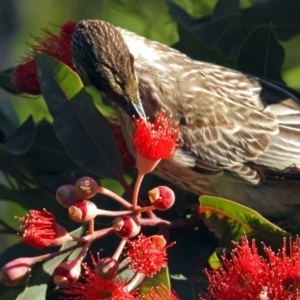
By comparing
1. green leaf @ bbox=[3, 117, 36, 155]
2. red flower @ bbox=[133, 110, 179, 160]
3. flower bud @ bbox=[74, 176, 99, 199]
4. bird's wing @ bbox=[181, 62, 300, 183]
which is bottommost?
bird's wing @ bbox=[181, 62, 300, 183]

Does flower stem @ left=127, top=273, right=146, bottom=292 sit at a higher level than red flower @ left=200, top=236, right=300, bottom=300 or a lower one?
lower

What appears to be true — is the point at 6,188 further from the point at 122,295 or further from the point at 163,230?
the point at 122,295

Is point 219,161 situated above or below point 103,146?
below

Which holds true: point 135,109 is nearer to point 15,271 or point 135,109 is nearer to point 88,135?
point 88,135

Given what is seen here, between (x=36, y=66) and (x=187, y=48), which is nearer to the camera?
(x=36, y=66)

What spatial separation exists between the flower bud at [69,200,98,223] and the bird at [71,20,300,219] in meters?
0.95

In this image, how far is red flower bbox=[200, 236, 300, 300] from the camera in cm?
214

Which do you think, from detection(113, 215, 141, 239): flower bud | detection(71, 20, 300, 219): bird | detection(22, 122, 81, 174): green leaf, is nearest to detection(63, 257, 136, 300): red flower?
detection(113, 215, 141, 239): flower bud

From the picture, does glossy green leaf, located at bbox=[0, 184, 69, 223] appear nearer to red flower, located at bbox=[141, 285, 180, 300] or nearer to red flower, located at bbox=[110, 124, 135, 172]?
red flower, located at bbox=[110, 124, 135, 172]

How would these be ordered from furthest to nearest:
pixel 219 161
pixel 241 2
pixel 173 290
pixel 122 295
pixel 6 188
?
pixel 241 2 < pixel 219 161 < pixel 6 188 < pixel 173 290 < pixel 122 295

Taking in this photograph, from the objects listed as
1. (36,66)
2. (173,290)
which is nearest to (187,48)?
(36,66)

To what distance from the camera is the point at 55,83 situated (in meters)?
3.07

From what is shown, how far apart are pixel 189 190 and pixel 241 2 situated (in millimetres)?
937

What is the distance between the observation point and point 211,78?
3779 millimetres
